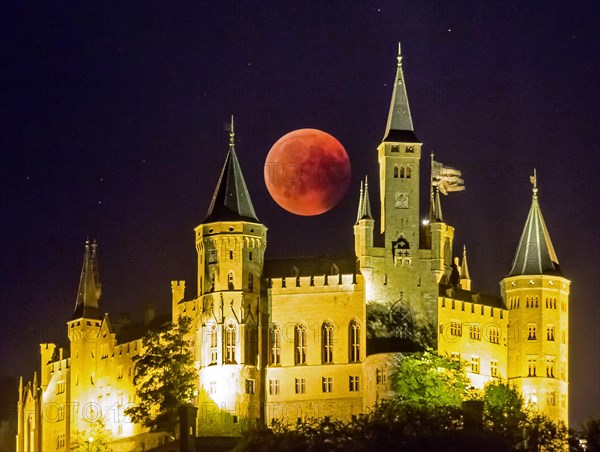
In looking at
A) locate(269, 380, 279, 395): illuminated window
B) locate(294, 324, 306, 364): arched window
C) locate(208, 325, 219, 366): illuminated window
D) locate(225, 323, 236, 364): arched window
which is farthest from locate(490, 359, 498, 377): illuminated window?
locate(208, 325, 219, 366): illuminated window

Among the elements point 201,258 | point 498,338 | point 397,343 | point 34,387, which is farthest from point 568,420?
point 34,387

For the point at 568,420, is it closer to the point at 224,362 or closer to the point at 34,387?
the point at 224,362

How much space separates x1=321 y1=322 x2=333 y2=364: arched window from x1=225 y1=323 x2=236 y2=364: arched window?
4825 millimetres

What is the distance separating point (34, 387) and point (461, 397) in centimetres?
3913

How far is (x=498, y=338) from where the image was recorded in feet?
388

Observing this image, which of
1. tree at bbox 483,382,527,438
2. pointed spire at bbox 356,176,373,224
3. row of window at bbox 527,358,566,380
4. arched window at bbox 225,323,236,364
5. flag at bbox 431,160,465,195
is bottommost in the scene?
tree at bbox 483,382,527,438

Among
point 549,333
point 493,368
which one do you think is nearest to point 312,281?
point 493,368

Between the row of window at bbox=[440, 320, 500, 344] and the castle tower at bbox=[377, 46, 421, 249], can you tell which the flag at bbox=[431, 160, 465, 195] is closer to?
the castle tower at bbox=[377, 46, 421, 249]

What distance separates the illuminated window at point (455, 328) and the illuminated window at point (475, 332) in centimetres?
95

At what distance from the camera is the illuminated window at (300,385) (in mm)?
113312

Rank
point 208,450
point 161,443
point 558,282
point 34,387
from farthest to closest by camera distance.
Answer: point 34,387, point 558,282, point 161,443, point 208,450

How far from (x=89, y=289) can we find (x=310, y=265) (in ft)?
67.0

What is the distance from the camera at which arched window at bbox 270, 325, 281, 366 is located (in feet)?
373

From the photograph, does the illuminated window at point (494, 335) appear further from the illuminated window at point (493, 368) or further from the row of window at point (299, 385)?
the row of window at point (299, 385)
